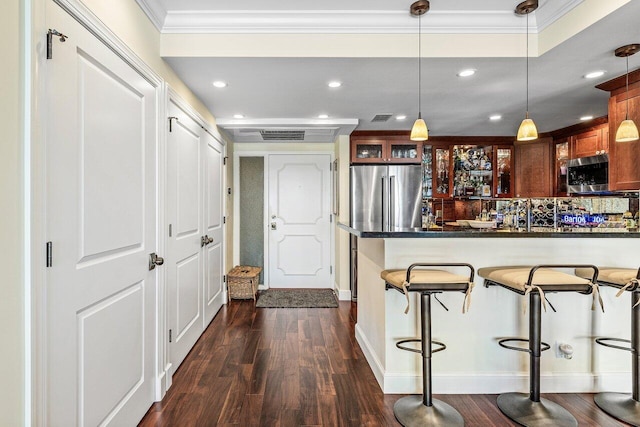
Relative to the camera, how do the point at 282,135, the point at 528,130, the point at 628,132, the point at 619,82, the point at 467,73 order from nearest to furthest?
1. the point at 628,132
2. the point at 528,130
3. the point at 467,73
4. the point at 619,82
5. the point at 282,135

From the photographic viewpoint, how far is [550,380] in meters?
2.32

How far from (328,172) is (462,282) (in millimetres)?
3440

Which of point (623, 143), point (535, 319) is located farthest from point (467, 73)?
point (535, 319)

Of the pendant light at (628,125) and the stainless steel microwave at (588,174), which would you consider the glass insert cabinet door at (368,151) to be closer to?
the stainless steel microwave at (588,174)

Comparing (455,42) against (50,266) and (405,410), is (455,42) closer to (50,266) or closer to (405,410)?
(405,410)

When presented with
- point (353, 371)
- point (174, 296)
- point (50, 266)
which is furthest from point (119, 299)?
point (353, 371)

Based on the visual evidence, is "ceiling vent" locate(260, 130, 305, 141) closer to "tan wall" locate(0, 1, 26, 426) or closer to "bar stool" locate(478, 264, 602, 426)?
"bar stool" locate(478, 264, 602, 426)

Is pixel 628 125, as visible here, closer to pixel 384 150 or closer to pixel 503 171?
pixel 384 150

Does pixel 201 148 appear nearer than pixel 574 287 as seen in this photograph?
No

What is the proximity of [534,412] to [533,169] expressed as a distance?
386 cm

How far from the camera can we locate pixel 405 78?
274cm

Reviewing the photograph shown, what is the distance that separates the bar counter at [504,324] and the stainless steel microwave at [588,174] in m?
1.87

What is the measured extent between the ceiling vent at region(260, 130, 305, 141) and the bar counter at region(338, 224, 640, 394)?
2.52m

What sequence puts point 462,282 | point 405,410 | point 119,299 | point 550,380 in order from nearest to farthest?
point 119,299 → point 462,282 → point 405,410 → point 550,380
